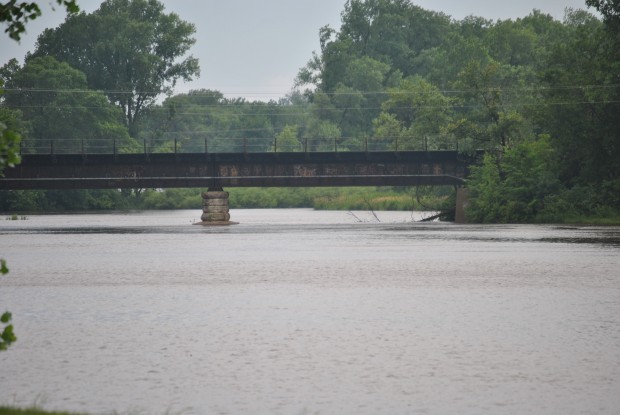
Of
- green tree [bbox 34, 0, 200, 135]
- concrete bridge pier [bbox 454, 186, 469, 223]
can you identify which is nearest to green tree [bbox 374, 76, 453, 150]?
concrete bridge pier [bbox 454, 186, 469, 223]

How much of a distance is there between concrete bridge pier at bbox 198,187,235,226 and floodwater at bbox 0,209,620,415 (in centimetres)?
4515

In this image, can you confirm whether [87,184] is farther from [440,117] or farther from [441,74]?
[441,74]

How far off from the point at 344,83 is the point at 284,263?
11298 cm

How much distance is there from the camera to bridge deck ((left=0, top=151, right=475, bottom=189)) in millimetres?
84250

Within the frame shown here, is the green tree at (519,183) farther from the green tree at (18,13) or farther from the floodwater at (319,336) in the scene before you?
the green tree at (18,13)

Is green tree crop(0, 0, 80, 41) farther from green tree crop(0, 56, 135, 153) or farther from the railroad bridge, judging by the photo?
green tree crop(0, 56, 135, 153)

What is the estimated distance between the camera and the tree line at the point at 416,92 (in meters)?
70.5

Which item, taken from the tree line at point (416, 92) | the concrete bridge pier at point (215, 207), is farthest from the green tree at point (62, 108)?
the concrete bridge pier at point (215, 207)

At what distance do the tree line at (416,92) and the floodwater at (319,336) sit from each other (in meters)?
31.0

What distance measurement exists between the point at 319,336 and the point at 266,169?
66.5 m

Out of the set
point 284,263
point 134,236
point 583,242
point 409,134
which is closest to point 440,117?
point 409,134

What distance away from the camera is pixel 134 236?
65500 mm

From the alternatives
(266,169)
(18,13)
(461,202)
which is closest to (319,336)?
(18,13)

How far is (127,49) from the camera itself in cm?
12875
